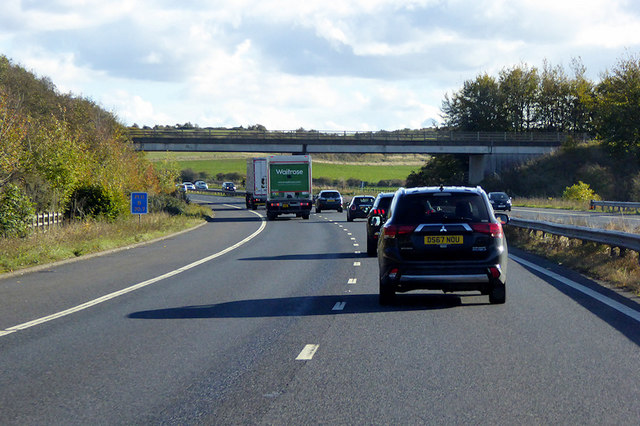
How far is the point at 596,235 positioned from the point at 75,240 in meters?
14.2

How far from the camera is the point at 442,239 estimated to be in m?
10.9

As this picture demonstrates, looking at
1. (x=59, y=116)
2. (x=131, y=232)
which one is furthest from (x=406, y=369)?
(x=59, y=116)

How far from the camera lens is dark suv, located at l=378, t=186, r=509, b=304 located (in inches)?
427

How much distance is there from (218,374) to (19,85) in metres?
59.8

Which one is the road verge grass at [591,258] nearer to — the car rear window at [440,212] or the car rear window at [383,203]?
the car rear window at [440,212]

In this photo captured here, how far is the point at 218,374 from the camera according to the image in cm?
711

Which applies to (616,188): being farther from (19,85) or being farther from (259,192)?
(19,85)

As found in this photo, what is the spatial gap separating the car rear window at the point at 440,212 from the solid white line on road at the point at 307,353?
3237 mm

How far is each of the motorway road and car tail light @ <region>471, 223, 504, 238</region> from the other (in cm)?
101

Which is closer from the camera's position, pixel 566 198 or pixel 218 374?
pixel 218 374

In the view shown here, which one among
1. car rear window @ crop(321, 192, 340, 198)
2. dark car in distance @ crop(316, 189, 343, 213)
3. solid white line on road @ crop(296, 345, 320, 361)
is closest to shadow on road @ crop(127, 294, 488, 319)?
solid white line on road @ crop(296, 345, 320, 361)

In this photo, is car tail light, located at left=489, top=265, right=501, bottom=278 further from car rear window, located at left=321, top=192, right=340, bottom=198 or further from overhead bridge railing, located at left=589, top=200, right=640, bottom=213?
car rear window, located at left=321, top=192, right=340, bottom=198

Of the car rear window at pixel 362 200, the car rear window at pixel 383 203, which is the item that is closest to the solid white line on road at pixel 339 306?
the car rear window at pixel 383 203

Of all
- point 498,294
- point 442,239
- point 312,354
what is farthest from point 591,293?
point 312,354
